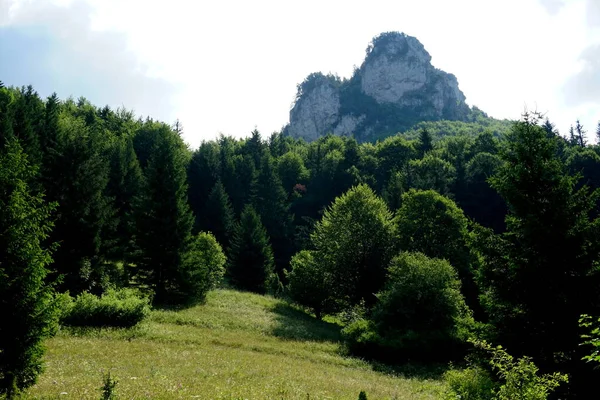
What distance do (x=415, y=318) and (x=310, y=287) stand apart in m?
13.9

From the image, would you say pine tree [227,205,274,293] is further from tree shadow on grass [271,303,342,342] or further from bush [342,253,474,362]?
bush [342,253,474,362]

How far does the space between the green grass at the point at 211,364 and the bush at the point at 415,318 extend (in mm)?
2703

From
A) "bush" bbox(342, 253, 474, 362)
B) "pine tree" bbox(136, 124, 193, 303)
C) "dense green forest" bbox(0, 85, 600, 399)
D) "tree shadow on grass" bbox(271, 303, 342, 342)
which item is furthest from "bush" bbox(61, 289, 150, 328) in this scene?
"bush" bbox(342, 253, 474, 362)

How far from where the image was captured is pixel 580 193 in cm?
1521

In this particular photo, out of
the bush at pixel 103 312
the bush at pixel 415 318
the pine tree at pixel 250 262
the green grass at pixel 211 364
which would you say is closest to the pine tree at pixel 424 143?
the pine tree at pixel 250 262

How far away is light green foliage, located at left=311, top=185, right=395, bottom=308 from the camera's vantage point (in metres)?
42.1

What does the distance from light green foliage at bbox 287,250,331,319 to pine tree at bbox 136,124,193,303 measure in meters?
12.6

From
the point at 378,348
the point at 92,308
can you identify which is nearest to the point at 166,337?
the point at 92,308

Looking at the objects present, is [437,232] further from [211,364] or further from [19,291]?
[19,291]

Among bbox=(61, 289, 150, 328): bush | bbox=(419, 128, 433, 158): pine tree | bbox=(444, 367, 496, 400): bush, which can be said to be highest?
bbox=(419, 128, 433, 158): pine tree

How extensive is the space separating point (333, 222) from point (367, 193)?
16.4 feet

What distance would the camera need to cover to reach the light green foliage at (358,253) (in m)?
42.1

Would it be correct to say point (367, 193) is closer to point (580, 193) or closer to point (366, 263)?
point (366, 263)

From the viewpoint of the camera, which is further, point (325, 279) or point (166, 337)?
point (325, 279)
